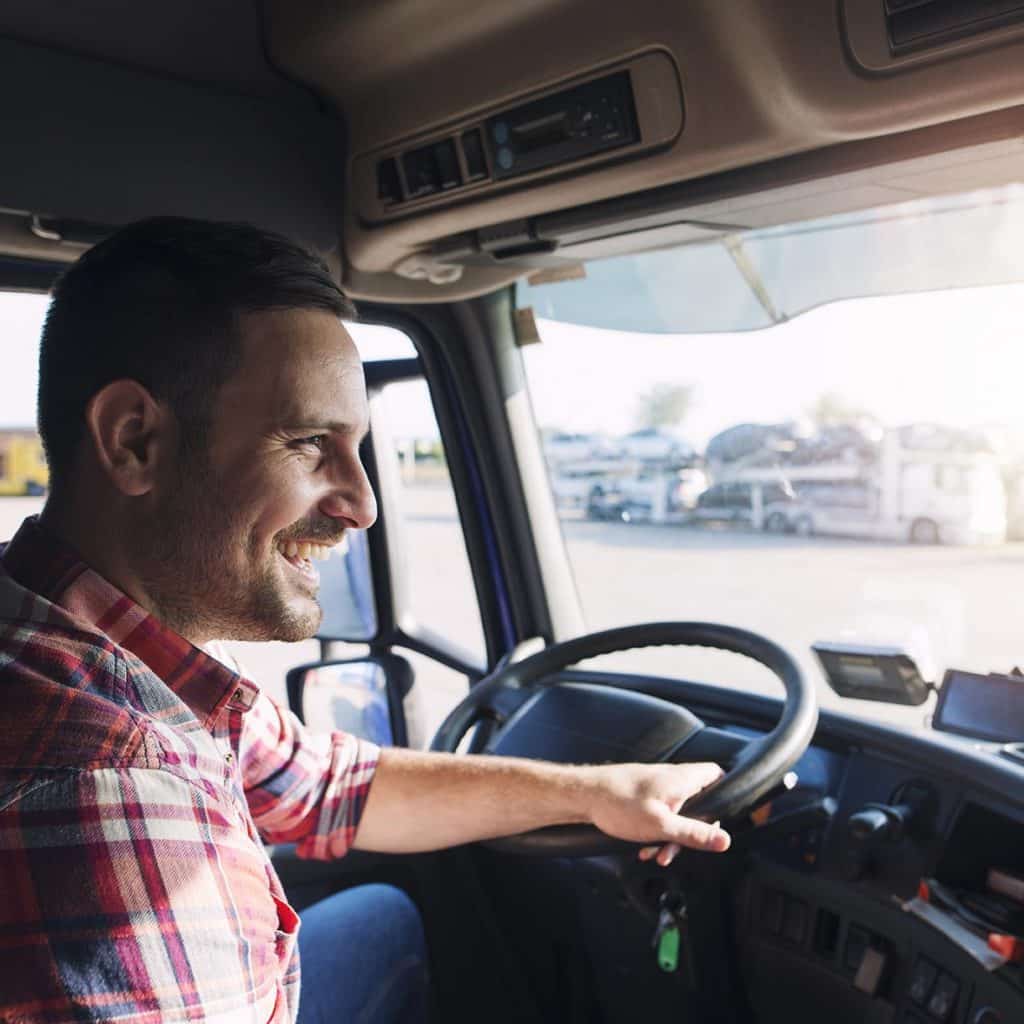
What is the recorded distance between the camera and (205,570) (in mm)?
1312

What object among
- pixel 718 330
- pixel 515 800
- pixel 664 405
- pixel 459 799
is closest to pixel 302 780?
pixel 459 799

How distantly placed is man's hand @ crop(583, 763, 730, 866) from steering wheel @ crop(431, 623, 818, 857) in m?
0.02

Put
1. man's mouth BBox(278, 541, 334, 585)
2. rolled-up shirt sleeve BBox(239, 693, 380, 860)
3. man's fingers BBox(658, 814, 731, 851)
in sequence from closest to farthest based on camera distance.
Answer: man's mouth BBox(278, 541, 334, 585) < man's fingers BBox(658, 814, 731, 851) < rolled-up shirt sleeve BBox(239, 693, 380, 860)

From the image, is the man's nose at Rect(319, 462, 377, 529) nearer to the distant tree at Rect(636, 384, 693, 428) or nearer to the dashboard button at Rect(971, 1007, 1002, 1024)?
the distant tree at Rect(636, 384, 693, 428)

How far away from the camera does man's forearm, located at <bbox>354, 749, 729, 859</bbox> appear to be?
1.61 m

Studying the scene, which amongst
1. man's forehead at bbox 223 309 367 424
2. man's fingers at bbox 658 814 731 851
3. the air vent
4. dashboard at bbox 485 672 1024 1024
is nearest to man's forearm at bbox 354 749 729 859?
man's fingers at bbox 658 814 731 851

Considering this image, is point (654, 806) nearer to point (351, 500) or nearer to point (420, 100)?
point (351, 500)

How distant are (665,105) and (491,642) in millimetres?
1583

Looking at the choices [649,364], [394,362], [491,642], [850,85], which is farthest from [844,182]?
[491,642]

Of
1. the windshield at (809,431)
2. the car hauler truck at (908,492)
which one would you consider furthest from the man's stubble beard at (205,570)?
the car hauler truck at (908,492)

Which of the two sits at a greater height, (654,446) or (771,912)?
(654,446)

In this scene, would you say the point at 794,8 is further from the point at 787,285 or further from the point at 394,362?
the point at 394,362

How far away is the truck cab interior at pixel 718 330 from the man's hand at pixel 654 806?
0.05m

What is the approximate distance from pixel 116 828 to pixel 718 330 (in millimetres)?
1672
